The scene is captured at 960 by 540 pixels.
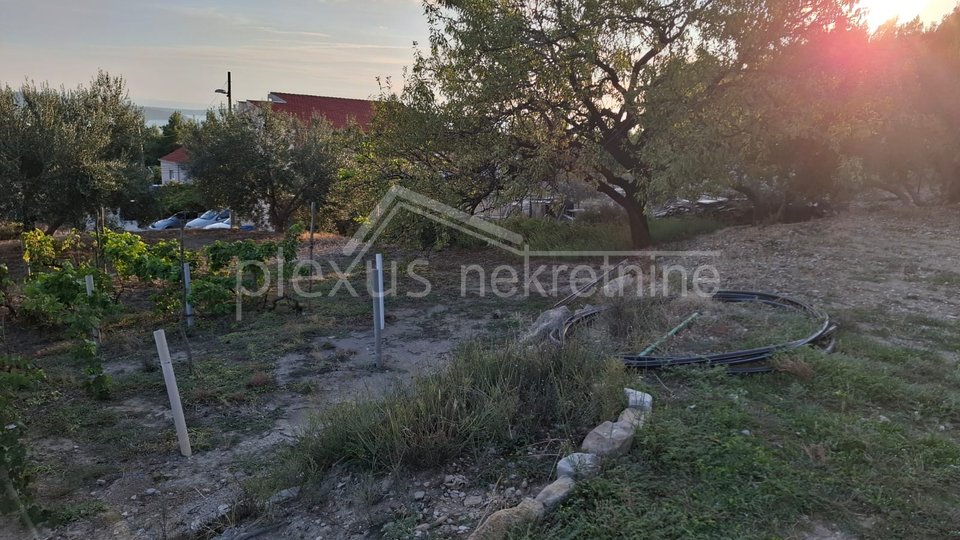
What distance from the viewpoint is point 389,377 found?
474 cm

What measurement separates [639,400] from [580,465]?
0.78 metres

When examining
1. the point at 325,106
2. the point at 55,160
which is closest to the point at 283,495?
the point at 55,160

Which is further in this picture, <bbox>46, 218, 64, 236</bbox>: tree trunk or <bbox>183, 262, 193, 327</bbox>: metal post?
<bbox>46, 218, 64, 236</bbox>: tree trunk

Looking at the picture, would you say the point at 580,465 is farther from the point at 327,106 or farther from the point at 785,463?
the point at 327,106

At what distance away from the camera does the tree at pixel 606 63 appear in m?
7.31

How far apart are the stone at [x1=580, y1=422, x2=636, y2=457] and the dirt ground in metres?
0.33

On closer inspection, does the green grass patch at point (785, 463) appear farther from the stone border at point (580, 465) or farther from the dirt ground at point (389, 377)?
the dirt ground at point (389, 377)

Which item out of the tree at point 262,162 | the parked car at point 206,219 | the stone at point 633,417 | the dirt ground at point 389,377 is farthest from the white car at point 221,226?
the stone at point 633,417

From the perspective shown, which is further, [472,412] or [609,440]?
[472,412]

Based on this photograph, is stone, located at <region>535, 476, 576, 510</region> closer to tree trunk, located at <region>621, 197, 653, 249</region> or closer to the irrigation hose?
the irrigation hose

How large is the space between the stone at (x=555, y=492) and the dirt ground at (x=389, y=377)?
0.19m

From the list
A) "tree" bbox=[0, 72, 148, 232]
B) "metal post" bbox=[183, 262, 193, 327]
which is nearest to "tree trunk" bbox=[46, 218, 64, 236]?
"tree" bbox=[0, 72, 148, 232]

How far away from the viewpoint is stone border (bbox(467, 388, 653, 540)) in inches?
88.0

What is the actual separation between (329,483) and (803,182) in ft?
33.5
